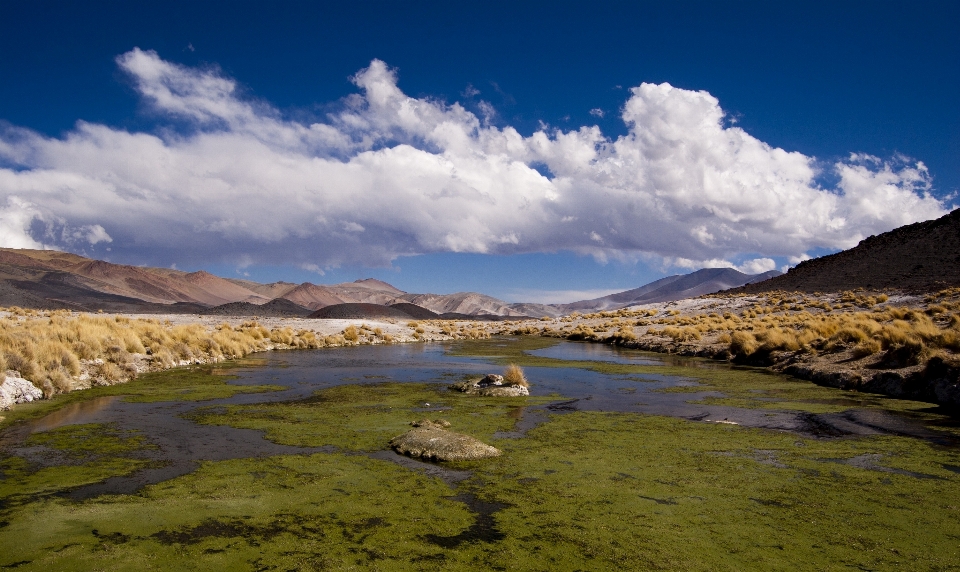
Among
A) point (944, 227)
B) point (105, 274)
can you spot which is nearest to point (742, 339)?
point (944, 227)

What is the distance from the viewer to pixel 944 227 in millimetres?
57688

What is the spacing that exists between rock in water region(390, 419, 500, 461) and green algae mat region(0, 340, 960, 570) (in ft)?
0.85

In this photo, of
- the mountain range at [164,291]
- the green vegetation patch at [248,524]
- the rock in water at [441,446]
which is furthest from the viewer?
Result: the mountain range at [164,291]

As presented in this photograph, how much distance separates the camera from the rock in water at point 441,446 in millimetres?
8773

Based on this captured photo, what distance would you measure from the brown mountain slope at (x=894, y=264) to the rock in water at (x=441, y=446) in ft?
137

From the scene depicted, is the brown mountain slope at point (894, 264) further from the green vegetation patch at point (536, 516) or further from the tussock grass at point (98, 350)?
the tussock grass at point (98, 350)

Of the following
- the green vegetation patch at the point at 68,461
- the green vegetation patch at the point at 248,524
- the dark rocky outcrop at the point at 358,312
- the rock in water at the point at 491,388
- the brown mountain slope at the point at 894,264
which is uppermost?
the brown mountain slope at the point at 894,264

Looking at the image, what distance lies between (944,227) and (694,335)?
43.7 m

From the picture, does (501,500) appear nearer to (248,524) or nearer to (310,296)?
(248,524)

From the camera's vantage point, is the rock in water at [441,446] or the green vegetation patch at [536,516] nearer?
the green vegetation patch at [536,516]

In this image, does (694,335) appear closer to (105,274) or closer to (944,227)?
(944,227)

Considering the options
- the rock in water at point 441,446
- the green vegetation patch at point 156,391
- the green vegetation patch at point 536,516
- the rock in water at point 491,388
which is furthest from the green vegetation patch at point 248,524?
the rock in water at point 491,388

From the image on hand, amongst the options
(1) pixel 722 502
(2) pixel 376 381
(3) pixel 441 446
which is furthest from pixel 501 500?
(2) pixel 376 381

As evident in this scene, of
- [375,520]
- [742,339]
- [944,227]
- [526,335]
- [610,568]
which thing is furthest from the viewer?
[944,227]
